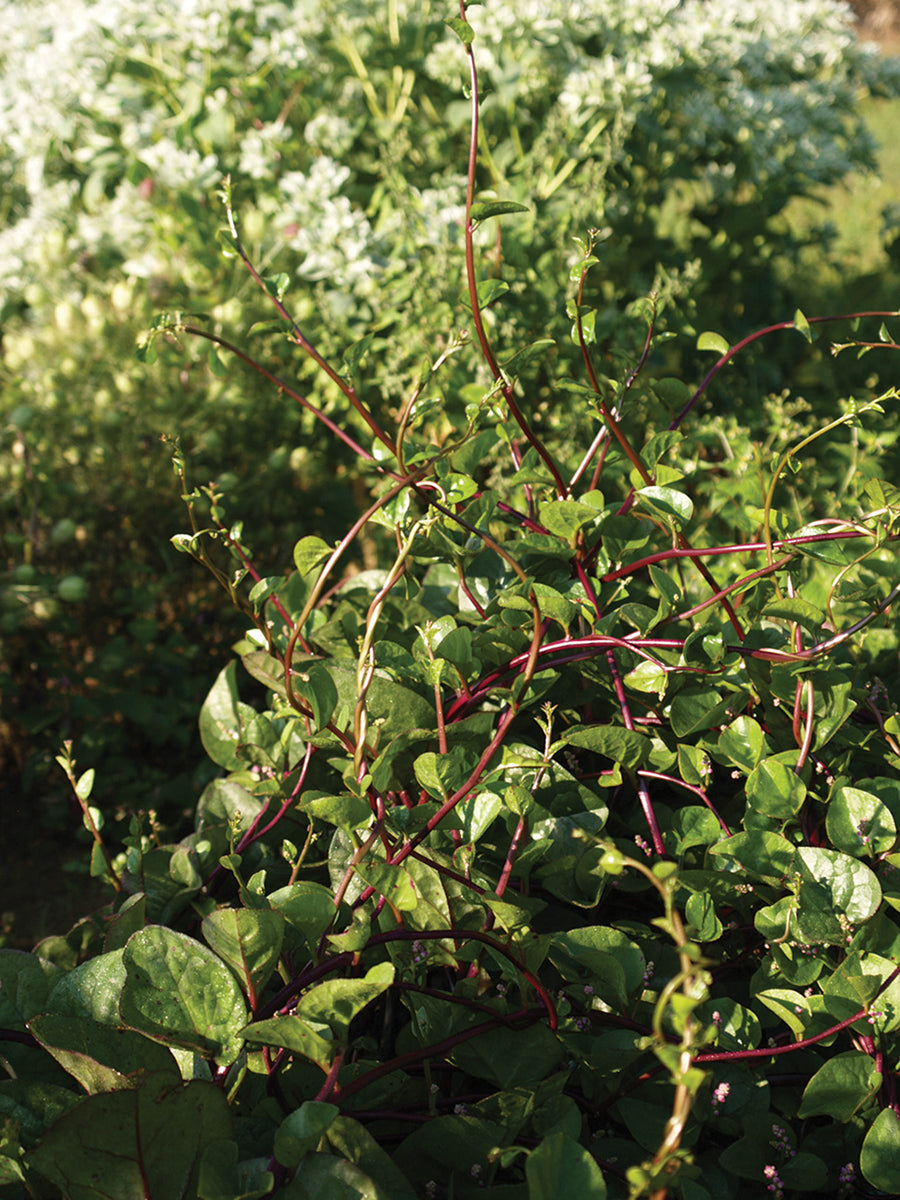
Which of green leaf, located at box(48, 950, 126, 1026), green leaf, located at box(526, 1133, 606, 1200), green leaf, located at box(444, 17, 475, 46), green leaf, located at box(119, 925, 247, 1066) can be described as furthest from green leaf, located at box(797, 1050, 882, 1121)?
green leaf, located at box(444, 17, 475, 46)

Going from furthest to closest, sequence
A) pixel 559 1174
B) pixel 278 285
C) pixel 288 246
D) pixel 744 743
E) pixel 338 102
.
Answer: pixel 338 102 → pixel 288 246 → pixel 278 285 → pixel 744 743 → pixel 559 1174

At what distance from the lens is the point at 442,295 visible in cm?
197

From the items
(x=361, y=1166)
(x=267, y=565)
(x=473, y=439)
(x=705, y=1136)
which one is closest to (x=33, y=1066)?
(x=361, y=1166)

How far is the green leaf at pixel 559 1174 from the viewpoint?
2.09 feet

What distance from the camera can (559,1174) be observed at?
0.64m

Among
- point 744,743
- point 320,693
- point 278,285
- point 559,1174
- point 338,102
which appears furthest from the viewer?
point 338,102

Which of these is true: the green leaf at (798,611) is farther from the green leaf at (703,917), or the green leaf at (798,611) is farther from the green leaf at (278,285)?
the green leaf at (278,285)

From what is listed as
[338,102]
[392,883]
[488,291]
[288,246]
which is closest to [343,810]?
[392,883]

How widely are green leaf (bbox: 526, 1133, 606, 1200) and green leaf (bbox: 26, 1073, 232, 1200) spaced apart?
0.23m

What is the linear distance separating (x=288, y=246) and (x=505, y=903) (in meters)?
2.02

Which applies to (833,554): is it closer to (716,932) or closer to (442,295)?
(716,932)

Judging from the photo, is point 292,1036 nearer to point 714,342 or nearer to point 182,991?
point 182,991

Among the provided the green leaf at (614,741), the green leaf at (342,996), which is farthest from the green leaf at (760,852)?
the green leaf at (342,996)

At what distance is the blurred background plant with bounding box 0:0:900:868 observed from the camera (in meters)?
1.99
